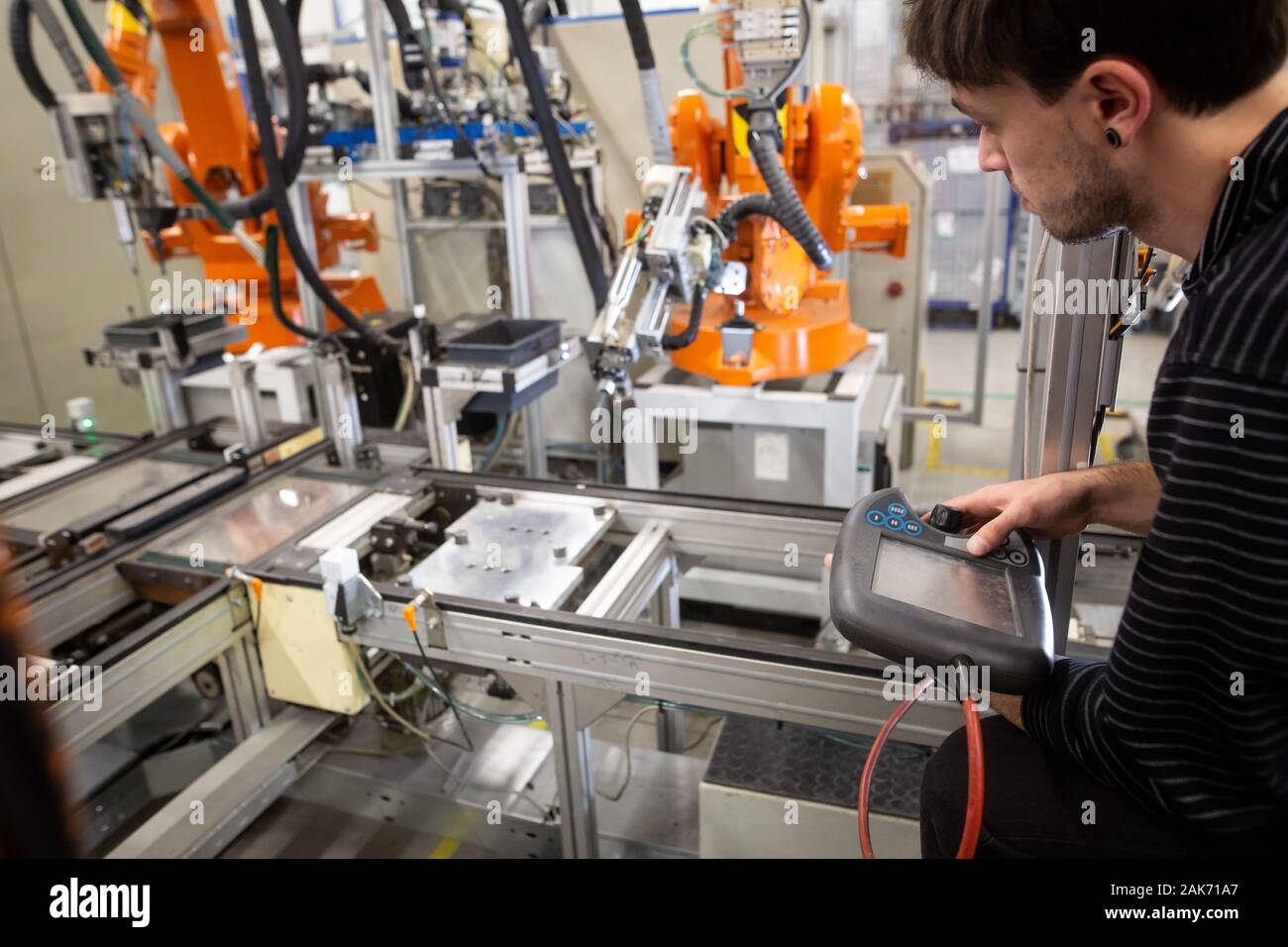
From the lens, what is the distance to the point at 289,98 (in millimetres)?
2307

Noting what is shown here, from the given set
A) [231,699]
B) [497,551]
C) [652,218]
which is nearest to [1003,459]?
[652,218]

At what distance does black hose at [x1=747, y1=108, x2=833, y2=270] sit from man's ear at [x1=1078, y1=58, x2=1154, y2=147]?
134 cm

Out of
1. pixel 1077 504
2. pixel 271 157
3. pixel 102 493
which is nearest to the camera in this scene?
pixel 1077 504

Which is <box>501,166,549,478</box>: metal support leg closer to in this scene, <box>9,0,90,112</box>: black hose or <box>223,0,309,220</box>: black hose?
<box>223,0,309,220</box>: black hose

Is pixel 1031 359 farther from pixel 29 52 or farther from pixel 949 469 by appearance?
pixel 949 469

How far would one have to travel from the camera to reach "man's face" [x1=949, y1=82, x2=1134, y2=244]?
31.3 inches

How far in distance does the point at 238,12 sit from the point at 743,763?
2.15 metres

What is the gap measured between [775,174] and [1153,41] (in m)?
1.39

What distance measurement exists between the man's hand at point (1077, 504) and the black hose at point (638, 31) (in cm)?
162

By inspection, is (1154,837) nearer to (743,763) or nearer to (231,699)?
(743,763)

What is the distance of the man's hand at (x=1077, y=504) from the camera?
40.5 inches

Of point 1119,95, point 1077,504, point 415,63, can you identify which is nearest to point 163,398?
point 415,63

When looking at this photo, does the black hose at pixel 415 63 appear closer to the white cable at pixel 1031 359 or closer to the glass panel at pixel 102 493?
the glass panel at pixel 102 493

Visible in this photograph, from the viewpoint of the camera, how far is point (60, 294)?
4.38 metres
